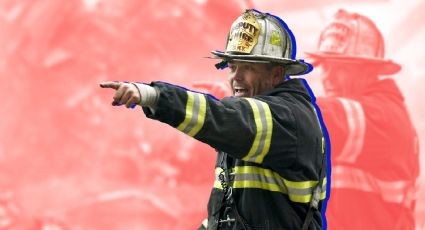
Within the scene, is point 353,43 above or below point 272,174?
above

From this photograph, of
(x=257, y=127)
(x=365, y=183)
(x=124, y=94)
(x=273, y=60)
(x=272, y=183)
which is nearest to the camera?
(x=124, y=94)

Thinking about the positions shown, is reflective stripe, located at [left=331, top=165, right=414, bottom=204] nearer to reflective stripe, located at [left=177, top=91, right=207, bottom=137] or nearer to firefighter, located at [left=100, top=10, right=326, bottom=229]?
firefighter, located at [left=100, top=10, right=326, bottom=229]

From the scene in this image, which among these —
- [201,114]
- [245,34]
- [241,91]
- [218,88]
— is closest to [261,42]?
[245,34]

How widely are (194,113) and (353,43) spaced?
3.47 metres

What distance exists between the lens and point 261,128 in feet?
7.26

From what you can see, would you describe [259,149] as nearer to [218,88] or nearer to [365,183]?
[218,88]

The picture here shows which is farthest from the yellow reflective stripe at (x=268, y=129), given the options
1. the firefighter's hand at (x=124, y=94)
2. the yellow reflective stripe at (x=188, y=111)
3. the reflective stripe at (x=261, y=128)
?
the firefighter's hand at (x=124, y=94)

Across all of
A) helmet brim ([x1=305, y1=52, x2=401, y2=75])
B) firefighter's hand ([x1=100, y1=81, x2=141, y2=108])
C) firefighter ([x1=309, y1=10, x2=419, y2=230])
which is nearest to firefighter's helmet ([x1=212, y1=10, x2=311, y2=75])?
firefighter's hand ([x1=100, y1=81, x2=141, y2=108])

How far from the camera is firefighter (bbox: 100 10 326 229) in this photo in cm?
209

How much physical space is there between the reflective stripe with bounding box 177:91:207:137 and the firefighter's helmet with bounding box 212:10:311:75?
1.58 ft

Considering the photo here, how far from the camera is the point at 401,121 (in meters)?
5.16

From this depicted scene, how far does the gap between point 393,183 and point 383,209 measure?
0.70 ft

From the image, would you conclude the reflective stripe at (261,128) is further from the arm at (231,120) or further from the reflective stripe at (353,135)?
the reflective stripe at (353,135)

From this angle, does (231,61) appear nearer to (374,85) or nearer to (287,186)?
(287,186)
